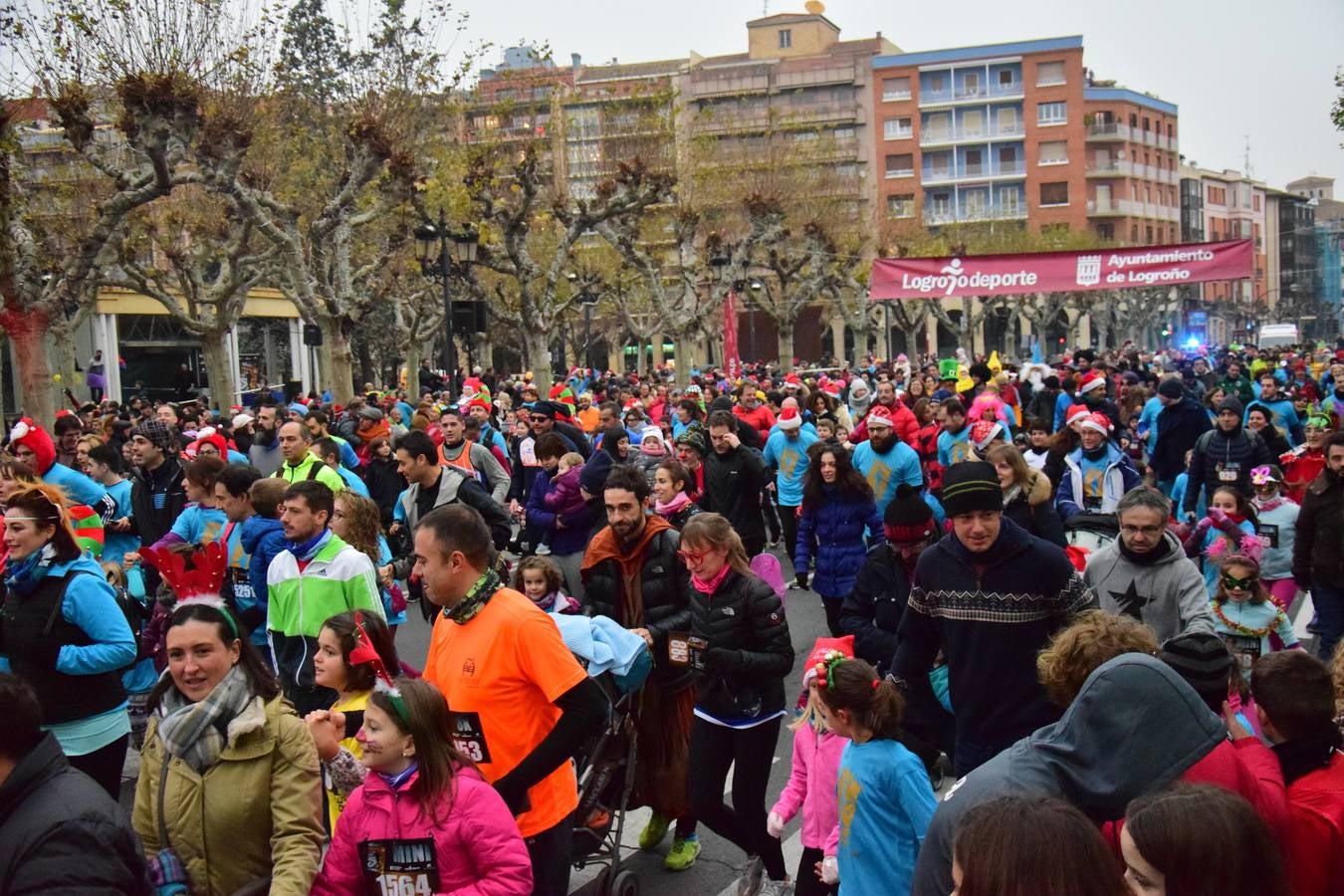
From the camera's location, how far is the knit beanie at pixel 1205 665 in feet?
11.3

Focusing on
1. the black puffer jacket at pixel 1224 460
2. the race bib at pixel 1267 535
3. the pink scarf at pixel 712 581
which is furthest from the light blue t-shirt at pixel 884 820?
the black puffer jacket at pixel 1224 460

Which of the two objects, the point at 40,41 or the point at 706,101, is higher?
the point at 706,101

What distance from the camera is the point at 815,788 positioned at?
445 cm

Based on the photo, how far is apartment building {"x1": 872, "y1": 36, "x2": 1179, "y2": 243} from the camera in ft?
273

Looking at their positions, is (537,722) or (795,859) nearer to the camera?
(537,722)

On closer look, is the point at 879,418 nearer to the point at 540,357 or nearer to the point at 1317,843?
the point at 1317,843

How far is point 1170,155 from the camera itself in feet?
322

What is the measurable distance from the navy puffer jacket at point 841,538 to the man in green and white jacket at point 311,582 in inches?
142

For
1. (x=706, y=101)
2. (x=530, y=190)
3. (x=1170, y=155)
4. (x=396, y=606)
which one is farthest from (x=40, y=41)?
(x=1170, y=155)

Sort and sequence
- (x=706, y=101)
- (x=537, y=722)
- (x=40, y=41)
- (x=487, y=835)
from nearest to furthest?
(x=487, y=835) → (x=537, y=722) → (x=40, y=41) → (x=706, y=101)

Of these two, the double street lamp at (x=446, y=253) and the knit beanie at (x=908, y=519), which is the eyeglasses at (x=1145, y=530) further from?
the double street lamp at (x=446, y=253)

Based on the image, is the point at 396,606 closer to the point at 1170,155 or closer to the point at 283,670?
the point at 283,670

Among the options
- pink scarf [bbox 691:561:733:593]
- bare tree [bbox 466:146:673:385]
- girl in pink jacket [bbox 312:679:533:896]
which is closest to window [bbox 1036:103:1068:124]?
bare tree [bbox 466:146:673:385]

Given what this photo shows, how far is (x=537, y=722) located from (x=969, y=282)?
705 inches
